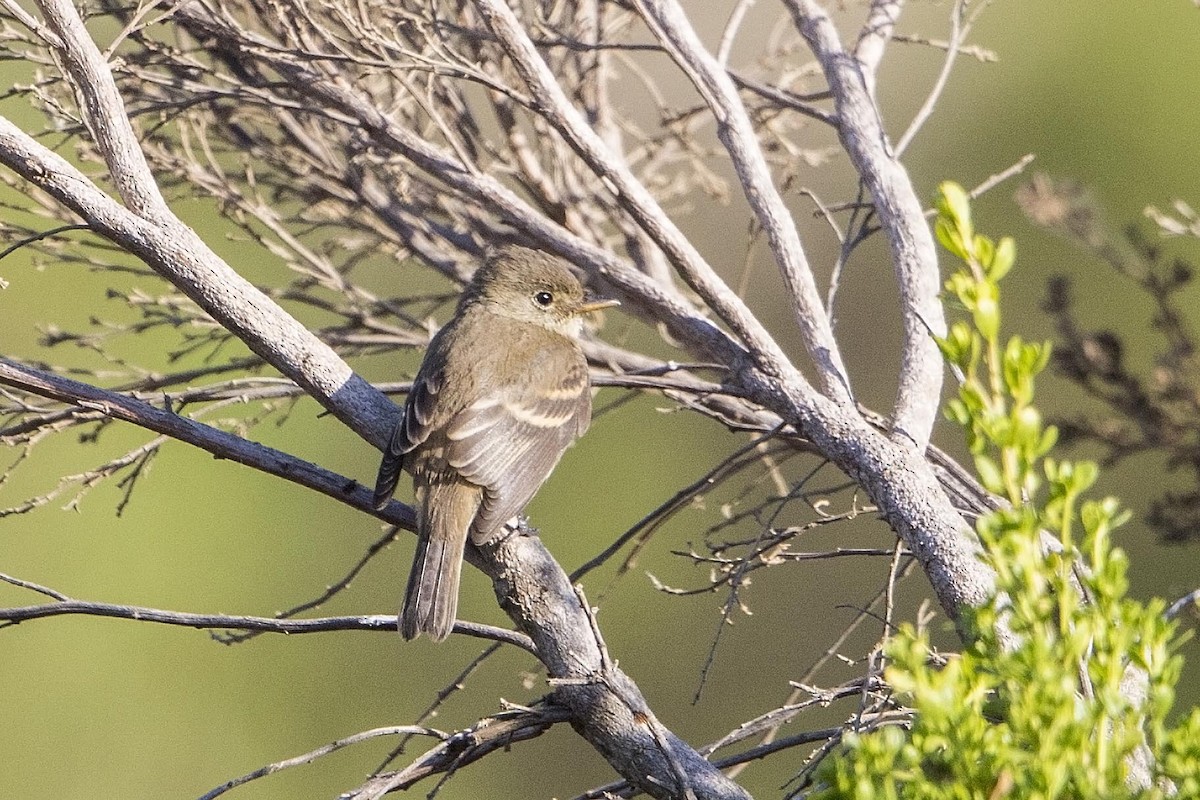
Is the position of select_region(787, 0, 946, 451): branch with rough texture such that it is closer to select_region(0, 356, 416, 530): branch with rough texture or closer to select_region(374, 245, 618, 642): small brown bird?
select_region(374, 245, 618, 642): small brown bird

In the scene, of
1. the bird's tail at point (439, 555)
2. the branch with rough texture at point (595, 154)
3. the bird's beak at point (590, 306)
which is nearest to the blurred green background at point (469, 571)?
the bird's beak at point (590, 306)

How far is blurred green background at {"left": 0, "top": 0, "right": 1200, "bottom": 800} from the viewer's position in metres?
8.20

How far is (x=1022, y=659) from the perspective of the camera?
1547 mm

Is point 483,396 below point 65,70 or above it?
below

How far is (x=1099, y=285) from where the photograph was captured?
27.6ft

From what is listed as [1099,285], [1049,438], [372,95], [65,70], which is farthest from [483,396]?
[1099,285]

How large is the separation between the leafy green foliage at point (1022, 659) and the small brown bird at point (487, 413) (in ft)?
5.47

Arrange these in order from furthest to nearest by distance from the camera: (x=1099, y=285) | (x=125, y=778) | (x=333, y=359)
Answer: (x=125, y=778) → (x=1099, y=285) → (x=333, y=359)

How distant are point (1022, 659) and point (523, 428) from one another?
239cm

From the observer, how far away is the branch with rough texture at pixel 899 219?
2732 mm

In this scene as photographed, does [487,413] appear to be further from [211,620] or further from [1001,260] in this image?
[1001,260]

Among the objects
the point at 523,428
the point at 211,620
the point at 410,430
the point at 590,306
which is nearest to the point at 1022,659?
the point at 211,620

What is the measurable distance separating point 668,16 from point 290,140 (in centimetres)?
144

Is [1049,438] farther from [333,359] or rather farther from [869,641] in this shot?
[869,641]
